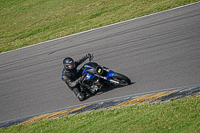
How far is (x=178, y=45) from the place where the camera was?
1124 centimetres

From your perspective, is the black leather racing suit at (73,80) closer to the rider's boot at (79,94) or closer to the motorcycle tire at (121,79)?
the rider's boot at (79,94)

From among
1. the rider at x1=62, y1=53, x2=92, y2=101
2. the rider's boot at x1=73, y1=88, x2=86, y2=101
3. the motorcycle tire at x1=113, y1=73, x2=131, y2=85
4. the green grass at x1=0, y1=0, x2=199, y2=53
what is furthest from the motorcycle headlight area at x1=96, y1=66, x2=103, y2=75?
the green grass at x1=0, y1=0, x2=199, y2=53

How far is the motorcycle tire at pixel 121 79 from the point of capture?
9077mm

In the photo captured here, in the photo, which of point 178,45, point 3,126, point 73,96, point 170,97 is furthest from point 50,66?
point 170,97

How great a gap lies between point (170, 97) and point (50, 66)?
273 inches

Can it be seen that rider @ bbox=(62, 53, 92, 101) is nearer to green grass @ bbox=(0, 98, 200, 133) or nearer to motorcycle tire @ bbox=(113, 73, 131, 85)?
motorcycle tire @ bbox=(113, 73, 131, 85)

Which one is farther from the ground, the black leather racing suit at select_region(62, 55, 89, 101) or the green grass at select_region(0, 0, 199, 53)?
the green grass at select_region(0, 0, 199, 53)

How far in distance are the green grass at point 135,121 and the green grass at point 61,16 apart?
9538 millimetres

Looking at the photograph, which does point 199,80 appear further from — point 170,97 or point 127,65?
point 127,65

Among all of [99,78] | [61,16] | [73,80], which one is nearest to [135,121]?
[99,78]

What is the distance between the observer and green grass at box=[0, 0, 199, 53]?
17.1 metres

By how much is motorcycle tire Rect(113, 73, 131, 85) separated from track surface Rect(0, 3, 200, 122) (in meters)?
0.20

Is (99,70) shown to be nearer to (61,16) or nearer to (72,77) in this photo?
(72,77)

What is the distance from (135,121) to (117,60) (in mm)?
5270
